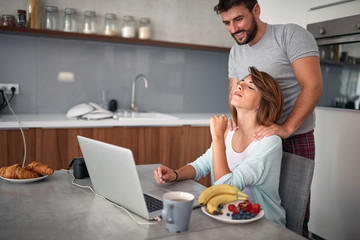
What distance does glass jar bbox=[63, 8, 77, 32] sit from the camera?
3107 millimetres

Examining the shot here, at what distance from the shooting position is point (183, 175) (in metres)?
1.48

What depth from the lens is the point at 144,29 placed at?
3369mm

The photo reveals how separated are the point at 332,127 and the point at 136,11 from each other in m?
2.06

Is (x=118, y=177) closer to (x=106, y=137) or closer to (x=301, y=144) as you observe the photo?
(x=301, y=144)

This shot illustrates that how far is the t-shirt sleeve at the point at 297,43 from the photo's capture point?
5.80 ft

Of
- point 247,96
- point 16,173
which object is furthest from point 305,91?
point 16,173

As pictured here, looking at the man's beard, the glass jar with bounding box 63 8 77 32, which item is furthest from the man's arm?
the glass jar with bounding box 63 8 77 32

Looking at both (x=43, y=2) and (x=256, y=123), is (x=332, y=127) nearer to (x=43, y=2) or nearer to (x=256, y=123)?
(x=256, y=123)

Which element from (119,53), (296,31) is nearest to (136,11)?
(119,53)

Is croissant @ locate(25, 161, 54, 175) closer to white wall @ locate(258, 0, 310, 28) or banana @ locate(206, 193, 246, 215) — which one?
banana @ locate(206, 193, 246, 215)

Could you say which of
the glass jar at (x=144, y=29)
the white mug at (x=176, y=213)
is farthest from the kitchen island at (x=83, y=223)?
the glass jar at (x=144, y=29)

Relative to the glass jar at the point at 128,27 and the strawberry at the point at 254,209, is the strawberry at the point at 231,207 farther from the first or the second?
the glass jar at the point at 128,27

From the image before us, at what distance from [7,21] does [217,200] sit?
247cm

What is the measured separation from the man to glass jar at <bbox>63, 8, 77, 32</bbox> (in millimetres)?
1690
